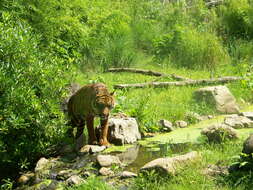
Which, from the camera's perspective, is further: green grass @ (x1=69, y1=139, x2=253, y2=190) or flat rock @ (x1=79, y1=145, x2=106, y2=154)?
flat rock @ (x1=79, y1=145, x2=106, y2=154)

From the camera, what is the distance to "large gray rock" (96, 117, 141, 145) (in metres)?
7.09

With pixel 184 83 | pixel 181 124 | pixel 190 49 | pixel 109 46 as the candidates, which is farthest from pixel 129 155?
pixel 190 49

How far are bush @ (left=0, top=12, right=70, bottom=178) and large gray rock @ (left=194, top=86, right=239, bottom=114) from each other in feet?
11.9

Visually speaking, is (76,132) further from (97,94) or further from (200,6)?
(200,6)

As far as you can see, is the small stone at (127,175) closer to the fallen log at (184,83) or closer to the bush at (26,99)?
the bush at (26,99)

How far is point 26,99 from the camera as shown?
20.1 feet

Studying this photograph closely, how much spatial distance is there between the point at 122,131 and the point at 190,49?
7536 mm

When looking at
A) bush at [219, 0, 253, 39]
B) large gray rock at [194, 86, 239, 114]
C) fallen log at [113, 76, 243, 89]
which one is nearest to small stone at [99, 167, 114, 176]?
large gray rock at [194, 86, 239, 114]

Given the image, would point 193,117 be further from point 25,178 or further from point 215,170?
point 25,178

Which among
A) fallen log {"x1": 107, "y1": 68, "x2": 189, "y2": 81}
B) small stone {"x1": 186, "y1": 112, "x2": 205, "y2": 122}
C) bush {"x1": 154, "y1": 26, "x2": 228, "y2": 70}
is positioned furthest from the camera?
bush {"x1": 154, "y1": 26, "x2": 228, "y2": 70}

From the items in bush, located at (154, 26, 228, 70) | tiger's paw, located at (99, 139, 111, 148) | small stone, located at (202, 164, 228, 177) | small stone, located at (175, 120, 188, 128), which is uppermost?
bush, located at (154, 26, 228, 70)

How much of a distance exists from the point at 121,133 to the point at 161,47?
843 centimetres

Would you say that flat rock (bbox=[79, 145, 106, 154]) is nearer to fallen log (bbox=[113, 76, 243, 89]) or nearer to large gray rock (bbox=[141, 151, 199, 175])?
large gray rock (bbox=[141, 151, 199, 175])

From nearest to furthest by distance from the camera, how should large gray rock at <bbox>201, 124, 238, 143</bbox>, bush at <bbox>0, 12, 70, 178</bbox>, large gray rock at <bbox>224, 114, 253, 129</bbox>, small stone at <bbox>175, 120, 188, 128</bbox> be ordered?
bush at <bbox>0, 12, 70, 178</bbox> < large gray rock at <bbox>201, 124, 238, 143</bbox> < large gray rock at <bbox>224, 114, 253, 129</bbox> < small stone at <bbox>175, 120, 188, 128</bbox>
